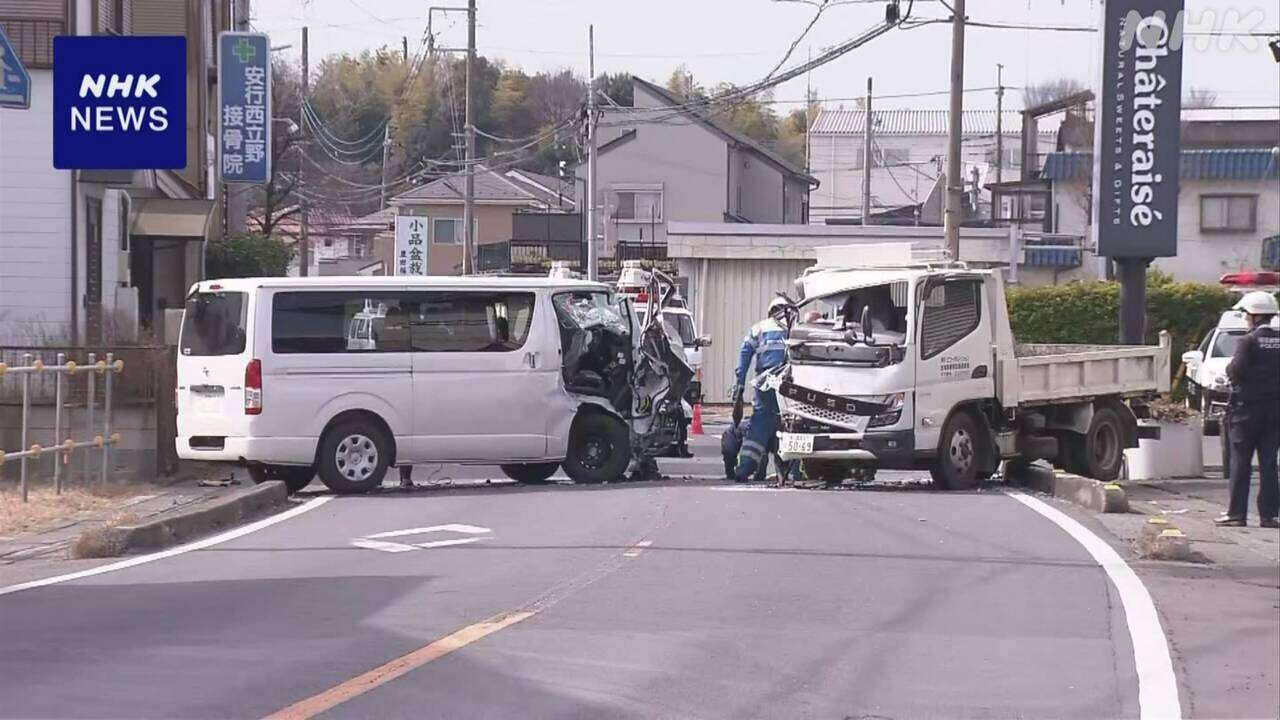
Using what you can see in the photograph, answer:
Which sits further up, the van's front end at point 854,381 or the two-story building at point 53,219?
the two-story building at point 53,219

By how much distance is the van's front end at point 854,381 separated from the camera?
15.9m

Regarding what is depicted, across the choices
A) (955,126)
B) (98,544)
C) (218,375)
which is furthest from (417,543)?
(955,126)

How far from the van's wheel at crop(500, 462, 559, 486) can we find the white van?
0.83 meters

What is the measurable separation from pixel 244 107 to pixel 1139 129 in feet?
57.8

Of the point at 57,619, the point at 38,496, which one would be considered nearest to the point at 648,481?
the point at 38,496

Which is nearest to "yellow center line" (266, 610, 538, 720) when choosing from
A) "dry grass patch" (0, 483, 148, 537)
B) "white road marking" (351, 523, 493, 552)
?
"white road marking" (351, 523, 493, 552)

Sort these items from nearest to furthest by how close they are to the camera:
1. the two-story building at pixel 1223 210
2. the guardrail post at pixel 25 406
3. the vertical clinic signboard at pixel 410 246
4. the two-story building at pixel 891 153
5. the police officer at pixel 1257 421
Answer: the police officer at pixel 1257 421
the guardrail post at pixel 25 406
the vertical clinic signboard at pixel 410 246
the two-story building at pixel 1223 210
the two-story building at pixel 891 153

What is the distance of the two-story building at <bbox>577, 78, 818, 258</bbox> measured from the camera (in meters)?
55.5

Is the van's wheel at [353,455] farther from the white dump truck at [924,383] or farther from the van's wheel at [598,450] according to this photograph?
the white dump truck at [924,383]

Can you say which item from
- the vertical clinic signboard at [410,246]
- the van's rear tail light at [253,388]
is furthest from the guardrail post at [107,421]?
the vertical clinic signboard at [410,246]

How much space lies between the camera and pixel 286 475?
16.6 meters

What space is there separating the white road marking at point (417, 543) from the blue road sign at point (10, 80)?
5.14 meters

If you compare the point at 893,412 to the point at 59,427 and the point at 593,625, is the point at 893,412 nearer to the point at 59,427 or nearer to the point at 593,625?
the point at 593,625

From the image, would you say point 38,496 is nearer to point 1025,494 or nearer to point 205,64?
point 1025,494
